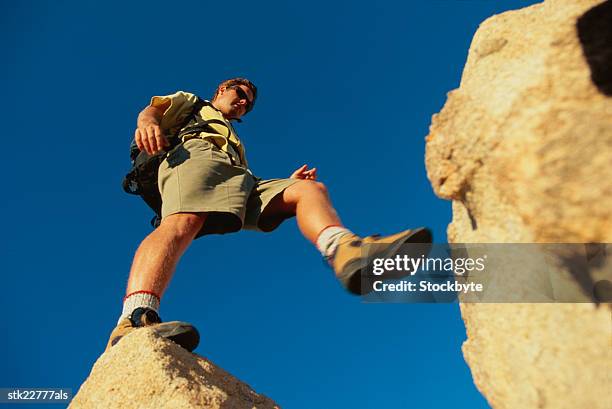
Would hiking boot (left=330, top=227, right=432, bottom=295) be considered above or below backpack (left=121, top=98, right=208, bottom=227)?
below

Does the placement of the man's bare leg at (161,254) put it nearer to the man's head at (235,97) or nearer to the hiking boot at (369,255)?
the hiking boot at (369,255)

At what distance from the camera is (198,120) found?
3.41 metres

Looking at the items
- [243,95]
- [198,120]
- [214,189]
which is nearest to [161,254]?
[214,189]

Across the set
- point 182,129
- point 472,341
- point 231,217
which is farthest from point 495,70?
point 182,129

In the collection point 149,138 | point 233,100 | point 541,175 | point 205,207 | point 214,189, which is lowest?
point 541,175

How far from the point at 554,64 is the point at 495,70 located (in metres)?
0.20

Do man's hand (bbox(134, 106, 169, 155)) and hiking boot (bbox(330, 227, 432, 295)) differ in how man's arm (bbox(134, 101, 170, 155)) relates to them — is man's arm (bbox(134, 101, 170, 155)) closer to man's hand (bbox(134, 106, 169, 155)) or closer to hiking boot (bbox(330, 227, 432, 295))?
man's hand (bbox(134, 106, 169, 155))

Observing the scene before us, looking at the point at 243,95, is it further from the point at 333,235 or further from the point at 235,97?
the point at 333,235

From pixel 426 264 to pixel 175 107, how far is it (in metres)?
2.25

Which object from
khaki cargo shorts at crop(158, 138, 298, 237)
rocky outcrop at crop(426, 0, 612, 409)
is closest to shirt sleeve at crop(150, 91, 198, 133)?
khaki cargo shorts at crop(158, 138, 298, 237)

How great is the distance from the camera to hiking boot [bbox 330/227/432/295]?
1.96 metres

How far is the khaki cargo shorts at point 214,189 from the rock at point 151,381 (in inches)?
35.3

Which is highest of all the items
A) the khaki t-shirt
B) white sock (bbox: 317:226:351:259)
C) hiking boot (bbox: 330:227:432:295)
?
the khaki t-shirt

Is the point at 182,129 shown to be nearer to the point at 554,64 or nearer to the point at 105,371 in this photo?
the point at 105,371
